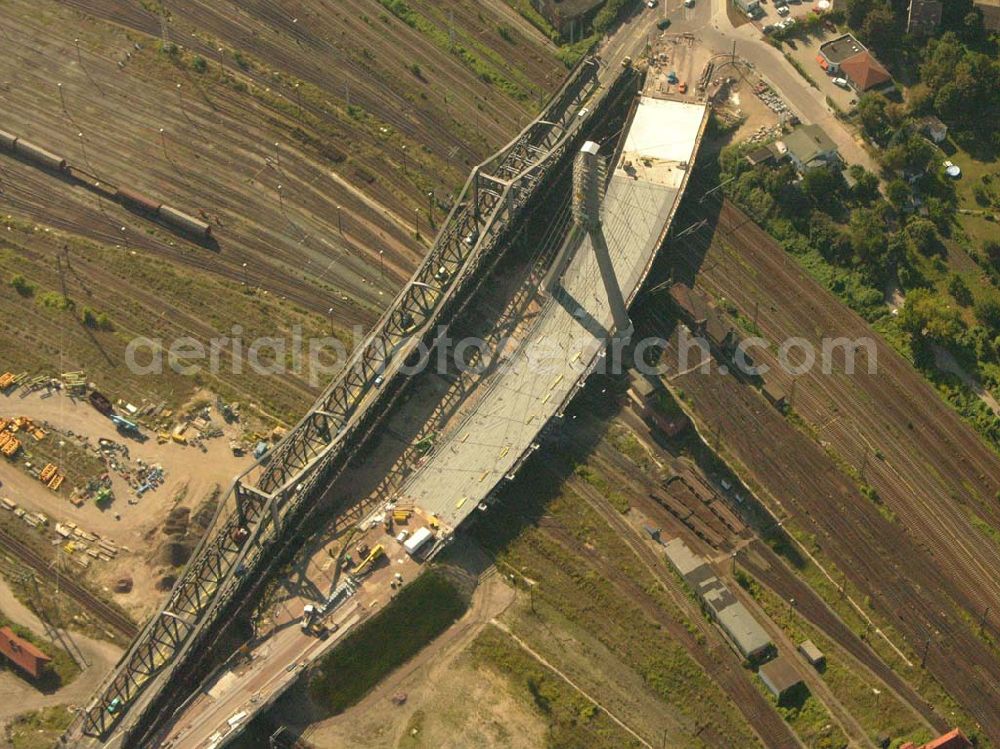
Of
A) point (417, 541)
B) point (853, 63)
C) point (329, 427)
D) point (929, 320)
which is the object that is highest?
point (853, 63)

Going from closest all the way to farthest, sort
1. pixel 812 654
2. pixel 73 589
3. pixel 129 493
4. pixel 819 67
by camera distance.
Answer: pixel 812 654 → pixel 73 589 → pixel 129 493 → pixel 819 67

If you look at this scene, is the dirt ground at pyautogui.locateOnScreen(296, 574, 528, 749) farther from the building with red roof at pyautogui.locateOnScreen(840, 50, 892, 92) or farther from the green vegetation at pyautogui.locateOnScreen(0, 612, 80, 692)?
the building with red roof at pyautogui.locateOnScreen(840, 50, 892, 92)

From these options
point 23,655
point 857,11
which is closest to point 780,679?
point 23,655

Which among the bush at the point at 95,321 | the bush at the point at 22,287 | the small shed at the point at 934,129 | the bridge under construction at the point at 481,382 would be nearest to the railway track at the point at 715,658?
the bridge under construction at the point at 481,382

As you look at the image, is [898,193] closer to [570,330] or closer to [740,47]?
[740,47]

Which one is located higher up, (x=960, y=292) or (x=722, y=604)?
(x=960, y=292)

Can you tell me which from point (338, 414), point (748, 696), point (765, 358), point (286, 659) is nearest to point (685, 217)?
point (765, 358)
